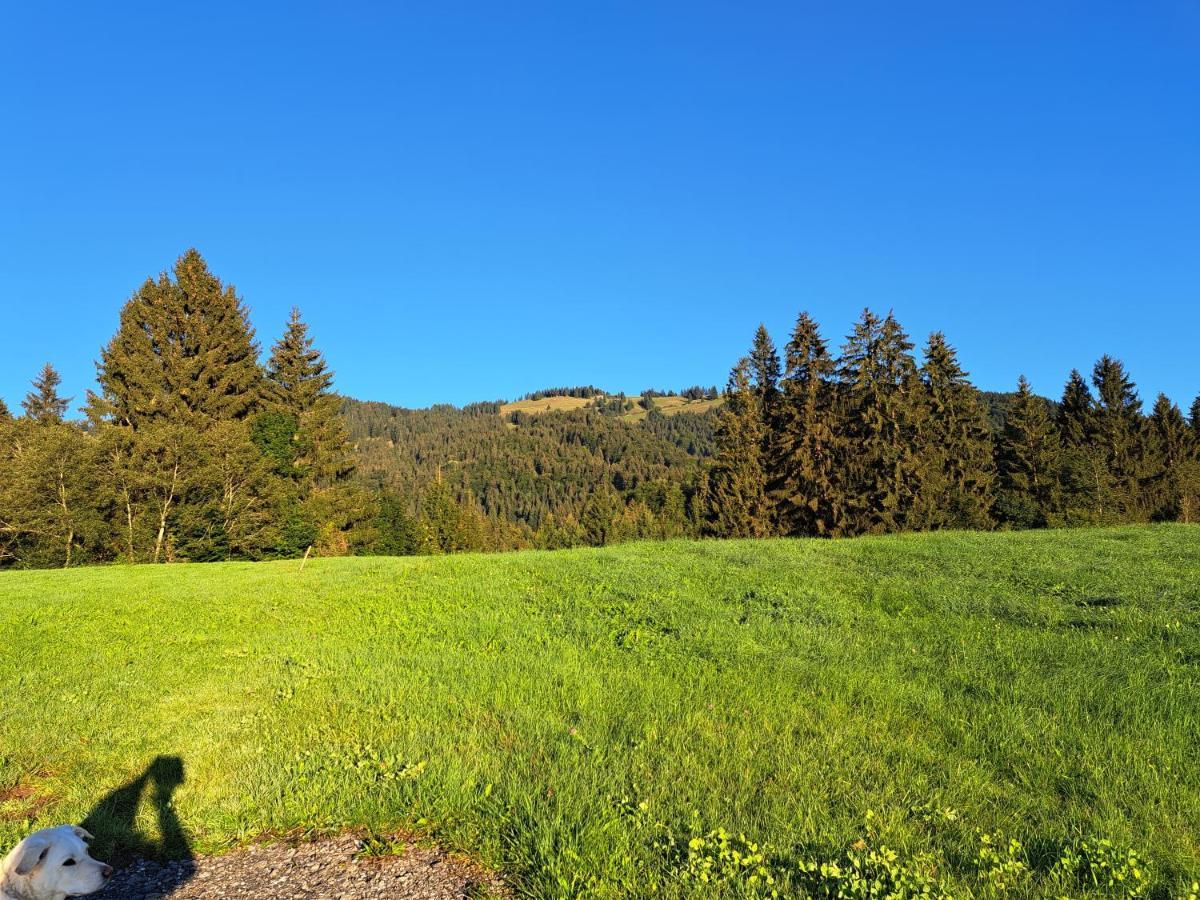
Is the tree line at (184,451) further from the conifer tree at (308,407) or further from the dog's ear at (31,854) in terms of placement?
the dog's ear at (31,854)

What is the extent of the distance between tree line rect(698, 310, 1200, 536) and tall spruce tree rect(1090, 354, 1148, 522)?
279 mm

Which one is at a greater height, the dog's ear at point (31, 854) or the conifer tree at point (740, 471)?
the conifer tree at point (740, 471)

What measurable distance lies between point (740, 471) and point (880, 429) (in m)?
9.44

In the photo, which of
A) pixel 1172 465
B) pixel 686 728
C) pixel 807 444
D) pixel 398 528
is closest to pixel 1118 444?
pixel 1172 465

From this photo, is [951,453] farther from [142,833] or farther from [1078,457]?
[142,833]

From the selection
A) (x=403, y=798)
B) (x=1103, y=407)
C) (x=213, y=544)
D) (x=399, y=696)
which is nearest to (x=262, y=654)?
(x=399, y=696)

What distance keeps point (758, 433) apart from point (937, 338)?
14.3 metres

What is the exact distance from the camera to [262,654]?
34.5ft

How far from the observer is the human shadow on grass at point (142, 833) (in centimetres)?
460

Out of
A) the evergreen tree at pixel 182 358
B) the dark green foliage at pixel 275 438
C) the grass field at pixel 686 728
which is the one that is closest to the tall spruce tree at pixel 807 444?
the grass field at pixel 686 728

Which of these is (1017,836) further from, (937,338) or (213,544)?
(937,338)

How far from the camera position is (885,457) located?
3972 cm

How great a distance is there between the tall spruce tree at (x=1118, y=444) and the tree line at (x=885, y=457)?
0.28 meters

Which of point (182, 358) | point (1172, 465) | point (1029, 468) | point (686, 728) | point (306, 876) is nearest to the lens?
point (306, 876)
